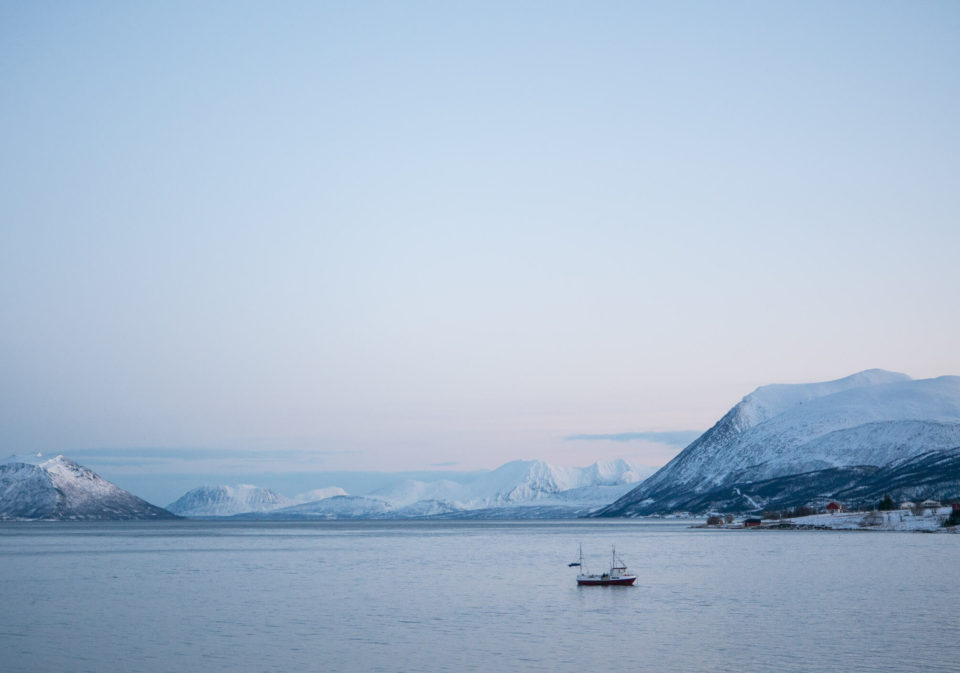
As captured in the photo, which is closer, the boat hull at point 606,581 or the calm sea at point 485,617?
the calm sea at point 485,617

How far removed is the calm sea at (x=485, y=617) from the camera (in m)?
53.1

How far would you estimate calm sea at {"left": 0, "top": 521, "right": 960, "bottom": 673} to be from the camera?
174ft

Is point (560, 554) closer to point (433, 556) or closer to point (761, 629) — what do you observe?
point (433, 556)

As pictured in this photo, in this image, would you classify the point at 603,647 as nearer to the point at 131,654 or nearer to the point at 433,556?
the point at 131,654

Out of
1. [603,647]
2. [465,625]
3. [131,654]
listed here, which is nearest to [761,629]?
[603,647]

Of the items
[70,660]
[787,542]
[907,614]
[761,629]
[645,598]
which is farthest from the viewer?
[787,542]

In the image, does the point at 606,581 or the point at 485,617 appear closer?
the point at 485,617

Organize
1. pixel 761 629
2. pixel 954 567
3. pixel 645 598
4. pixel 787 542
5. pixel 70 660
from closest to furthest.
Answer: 1. pixel 70 660
2. pixel 761 629
3. pixel 645 598
4. pixel 954 567
5. pixel 787 542

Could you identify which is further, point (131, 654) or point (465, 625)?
point (465, 625)

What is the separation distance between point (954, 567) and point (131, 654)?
87532 mm

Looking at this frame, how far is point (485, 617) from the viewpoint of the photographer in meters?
70.4

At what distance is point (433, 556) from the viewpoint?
15312 cm

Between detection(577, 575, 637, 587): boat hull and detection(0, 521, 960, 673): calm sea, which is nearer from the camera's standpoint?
detection(0, 521, 960, 673): calm sea

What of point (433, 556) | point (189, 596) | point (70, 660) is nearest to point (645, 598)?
point (189, 596)
